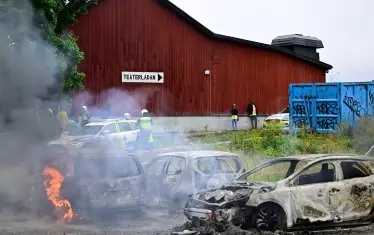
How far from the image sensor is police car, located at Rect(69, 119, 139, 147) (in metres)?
18.5

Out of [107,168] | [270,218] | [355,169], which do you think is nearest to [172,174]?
[107,168]

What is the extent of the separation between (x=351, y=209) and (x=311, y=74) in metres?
27.5

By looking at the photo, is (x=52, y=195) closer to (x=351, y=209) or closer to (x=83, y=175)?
(x=83, y=175)

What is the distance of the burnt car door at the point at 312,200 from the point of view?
949cm

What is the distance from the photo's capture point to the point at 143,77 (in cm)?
2927

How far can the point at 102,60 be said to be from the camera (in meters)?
28.1

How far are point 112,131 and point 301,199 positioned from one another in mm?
10516

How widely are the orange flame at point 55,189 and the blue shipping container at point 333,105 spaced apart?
1268cm

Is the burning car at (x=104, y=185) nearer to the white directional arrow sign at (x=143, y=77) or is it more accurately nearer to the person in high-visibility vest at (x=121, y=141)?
the person in high-visibility vest at (x=121, y=141)

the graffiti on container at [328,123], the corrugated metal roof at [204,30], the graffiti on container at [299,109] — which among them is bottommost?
the graffiti on container at [328,123]

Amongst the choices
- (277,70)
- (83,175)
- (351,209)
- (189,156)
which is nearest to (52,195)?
(83,175)

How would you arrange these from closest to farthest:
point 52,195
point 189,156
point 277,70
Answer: point 52,195 → point 189,156 → point 277,70

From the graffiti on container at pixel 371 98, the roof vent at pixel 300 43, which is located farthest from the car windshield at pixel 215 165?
the roof vent at pixel 300 43

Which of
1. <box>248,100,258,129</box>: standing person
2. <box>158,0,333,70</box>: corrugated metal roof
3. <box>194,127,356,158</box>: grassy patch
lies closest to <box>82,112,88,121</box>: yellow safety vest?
<box>194,127,356,158</box>: grassy patch
